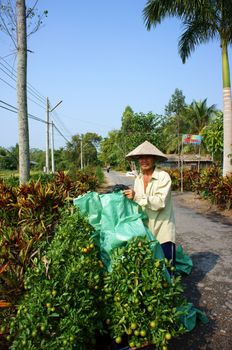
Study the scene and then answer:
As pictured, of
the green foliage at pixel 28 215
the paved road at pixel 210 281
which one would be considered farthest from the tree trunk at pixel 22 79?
the paved road at pixel 210 281

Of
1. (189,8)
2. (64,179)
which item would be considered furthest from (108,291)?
(189,8)

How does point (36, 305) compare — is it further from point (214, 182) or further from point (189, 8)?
point (189, 8)

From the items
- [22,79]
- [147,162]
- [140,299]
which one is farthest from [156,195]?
[22,79]

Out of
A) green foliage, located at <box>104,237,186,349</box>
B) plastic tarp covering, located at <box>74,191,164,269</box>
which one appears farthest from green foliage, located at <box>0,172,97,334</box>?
green foliage, located at <box>104,237,186,349</box>

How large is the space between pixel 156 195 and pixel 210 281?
1.80 metres

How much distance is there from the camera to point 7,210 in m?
5.79

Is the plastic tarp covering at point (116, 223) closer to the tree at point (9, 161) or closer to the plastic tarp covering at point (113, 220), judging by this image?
the plastic tarp covering at point (113, 220)

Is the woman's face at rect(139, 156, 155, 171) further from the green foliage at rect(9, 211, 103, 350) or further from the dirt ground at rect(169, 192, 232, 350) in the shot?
the dirt ground at rect(169, 192, 232, 350)

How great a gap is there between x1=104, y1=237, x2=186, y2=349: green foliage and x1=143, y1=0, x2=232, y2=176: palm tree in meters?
9.36

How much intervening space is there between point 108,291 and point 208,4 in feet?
37.1

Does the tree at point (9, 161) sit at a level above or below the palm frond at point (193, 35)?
below

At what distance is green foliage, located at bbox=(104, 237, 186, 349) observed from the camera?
2.14 m

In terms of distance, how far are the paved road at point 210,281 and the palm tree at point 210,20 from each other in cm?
431

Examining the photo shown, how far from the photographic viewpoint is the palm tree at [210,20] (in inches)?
418
